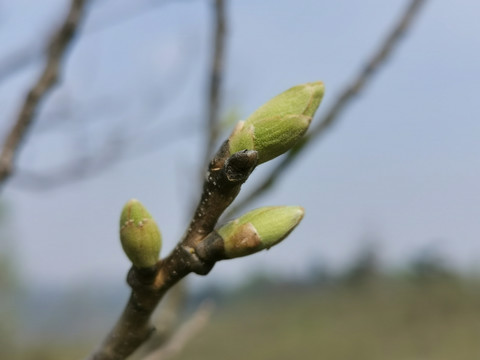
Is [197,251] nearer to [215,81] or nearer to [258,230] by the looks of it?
[258,230]

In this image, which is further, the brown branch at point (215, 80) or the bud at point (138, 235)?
→ the brown branch at point (215, 80)

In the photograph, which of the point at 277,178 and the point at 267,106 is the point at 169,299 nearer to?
the point at 277,178

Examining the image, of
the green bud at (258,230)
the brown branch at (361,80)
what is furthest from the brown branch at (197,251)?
the brown branch at (361,80)

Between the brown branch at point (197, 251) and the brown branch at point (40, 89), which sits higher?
the brown branch at point (40, 89)

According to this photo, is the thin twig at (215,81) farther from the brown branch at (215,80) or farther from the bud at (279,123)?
the bud at (279,123)

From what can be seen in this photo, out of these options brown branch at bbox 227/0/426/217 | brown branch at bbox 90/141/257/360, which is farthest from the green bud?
brown branch at bbox 227/0/426/217

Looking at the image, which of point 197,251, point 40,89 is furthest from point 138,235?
point 40,89

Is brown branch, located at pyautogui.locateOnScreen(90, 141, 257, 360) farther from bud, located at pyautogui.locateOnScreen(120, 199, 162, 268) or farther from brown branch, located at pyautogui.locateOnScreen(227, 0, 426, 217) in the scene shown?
brown branch, located at pyautogui.locateOnScreen(227, 0, 426, 217)
